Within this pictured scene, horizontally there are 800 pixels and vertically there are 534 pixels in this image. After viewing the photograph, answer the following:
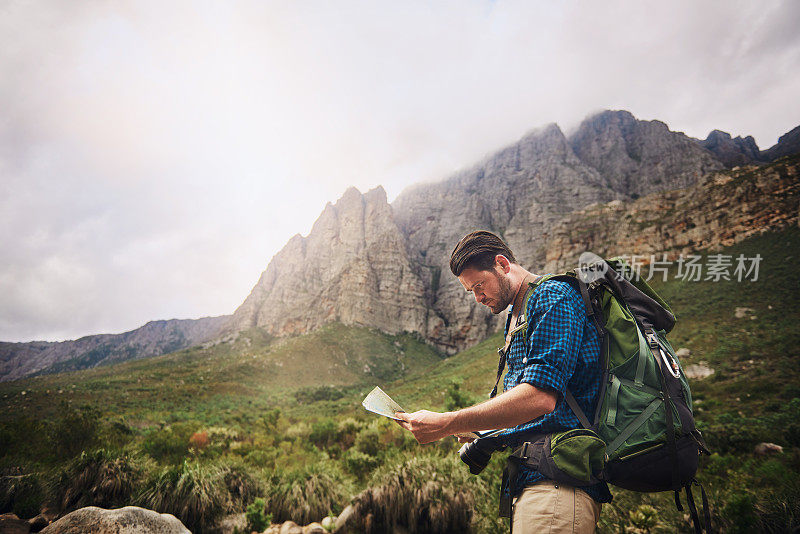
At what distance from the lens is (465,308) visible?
280 ft

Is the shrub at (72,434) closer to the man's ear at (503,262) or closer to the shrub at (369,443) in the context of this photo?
the shrub at (369,443)

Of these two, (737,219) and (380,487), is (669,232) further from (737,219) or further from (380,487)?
(380,487)

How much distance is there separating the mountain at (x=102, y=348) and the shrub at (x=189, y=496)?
443 ft

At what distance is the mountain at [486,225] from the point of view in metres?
57.7

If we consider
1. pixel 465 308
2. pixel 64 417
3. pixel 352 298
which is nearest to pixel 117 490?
pixel 64 417

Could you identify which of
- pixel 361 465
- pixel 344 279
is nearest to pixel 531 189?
pixel 344 279

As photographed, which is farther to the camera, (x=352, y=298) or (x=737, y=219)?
(x=352, y=298)

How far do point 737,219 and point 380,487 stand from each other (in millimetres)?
60614

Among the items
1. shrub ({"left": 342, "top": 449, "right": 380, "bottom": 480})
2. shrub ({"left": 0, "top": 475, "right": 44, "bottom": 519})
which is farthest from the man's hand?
shrub ({"left": 0, "top": 475, "right": 44, "bottom": 519})

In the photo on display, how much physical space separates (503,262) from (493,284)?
7.8 inches

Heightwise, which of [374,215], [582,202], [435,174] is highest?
[435,174]

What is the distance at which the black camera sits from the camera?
195 cm

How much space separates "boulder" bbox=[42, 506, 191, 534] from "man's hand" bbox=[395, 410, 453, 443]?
161 inches

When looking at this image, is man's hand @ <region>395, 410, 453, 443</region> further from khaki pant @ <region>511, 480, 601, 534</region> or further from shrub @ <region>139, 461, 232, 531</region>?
shrub @ <region>139, 461, 232, 531</region>
